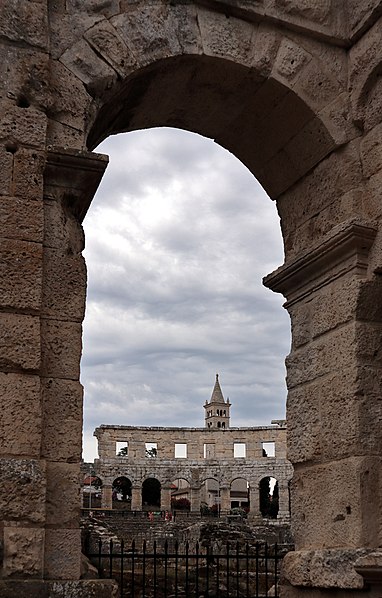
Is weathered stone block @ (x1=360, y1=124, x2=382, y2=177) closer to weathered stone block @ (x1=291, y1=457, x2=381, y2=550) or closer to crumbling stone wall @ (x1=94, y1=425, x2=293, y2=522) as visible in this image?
weathered stone block @ (x1=291, y1=457, x2=381, y2=550)

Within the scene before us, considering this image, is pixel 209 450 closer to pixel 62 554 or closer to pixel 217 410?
pixel 217 410

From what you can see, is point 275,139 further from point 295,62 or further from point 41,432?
point 41,432

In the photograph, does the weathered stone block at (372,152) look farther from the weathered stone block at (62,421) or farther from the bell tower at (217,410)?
the bell tower at (217,410)

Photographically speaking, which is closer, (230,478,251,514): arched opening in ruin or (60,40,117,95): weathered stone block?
(60,40,117,95): weathered stone block

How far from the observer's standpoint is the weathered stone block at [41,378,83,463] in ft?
14.3

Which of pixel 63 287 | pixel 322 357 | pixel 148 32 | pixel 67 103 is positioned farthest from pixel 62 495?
pixel 148 32

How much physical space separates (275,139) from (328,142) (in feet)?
1.67

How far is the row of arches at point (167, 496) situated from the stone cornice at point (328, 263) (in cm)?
3483

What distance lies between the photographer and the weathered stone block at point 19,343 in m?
4.25

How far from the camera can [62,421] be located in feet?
14.4

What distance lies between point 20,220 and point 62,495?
1522 mm

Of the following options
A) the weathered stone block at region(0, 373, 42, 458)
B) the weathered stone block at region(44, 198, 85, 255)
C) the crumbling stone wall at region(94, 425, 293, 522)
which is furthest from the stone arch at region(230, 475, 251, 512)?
the weathered stone block at region(0, 373, 42, 458)

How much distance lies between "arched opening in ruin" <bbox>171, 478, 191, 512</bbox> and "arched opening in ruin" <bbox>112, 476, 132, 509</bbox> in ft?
8.56

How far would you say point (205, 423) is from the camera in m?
63.6
